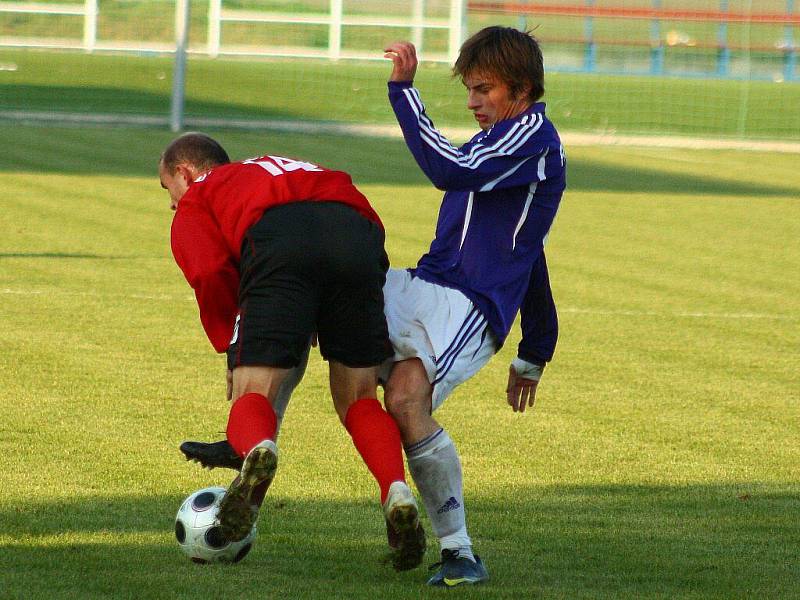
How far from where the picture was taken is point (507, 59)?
4375 mm

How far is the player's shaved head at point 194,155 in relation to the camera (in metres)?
4.59

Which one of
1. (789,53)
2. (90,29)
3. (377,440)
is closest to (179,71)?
(90,29)

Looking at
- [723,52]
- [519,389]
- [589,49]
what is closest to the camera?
[519,389]

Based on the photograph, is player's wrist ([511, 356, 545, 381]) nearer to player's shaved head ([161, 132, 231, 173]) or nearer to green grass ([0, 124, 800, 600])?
green grass ([0, 124, 800, 600])

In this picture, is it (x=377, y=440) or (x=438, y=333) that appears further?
(x=438, y=333)

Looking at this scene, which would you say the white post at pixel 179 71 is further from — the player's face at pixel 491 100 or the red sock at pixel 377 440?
the red sock at pixel 377 440

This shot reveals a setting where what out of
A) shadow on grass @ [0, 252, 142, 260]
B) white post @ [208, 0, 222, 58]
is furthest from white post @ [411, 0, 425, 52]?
shadow on grass @ [0, 252, 142, 260]

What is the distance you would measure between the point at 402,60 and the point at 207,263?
810mm

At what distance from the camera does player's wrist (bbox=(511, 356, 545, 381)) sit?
190 inches

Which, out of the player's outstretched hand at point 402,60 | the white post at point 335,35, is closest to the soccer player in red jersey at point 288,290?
the player's outstretched hand at point 402,60

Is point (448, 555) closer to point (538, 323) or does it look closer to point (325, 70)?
point (538, 323)

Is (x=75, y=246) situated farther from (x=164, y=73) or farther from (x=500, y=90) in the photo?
(x=164, y=73)

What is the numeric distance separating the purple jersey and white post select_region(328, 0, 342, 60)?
28.5 meters

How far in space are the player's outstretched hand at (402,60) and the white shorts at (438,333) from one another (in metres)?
0.64
